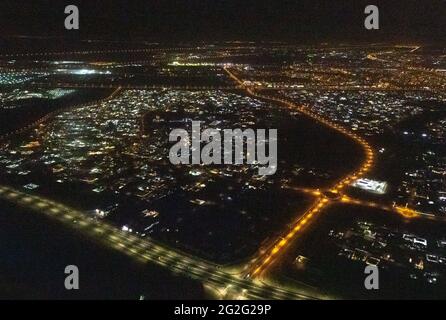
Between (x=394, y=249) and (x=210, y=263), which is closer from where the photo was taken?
(x=210, y=263)

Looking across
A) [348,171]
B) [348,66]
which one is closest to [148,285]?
[348,171]

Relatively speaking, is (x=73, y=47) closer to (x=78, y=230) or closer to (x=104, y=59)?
(x=104, y=59)

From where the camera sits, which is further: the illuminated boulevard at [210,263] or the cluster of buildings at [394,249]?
the cluster of buildings at [394,249]

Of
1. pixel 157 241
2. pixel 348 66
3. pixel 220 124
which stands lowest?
pixel 157 241

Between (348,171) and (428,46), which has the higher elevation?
(428,46)

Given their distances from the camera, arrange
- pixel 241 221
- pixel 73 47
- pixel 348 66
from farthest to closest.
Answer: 1. pixel 73 47
2. pixel 348 66
3. pixel 241 221

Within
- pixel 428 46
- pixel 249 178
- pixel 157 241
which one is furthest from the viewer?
Result: pixel 428 46

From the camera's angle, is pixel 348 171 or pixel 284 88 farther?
pixel 284 88

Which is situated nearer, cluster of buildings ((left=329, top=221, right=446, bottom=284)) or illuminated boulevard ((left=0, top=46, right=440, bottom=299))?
illuminated boulevard ((left=0, top=46, right=440, bottom=299))

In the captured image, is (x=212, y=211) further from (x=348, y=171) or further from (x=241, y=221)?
(x=348, y=171)
